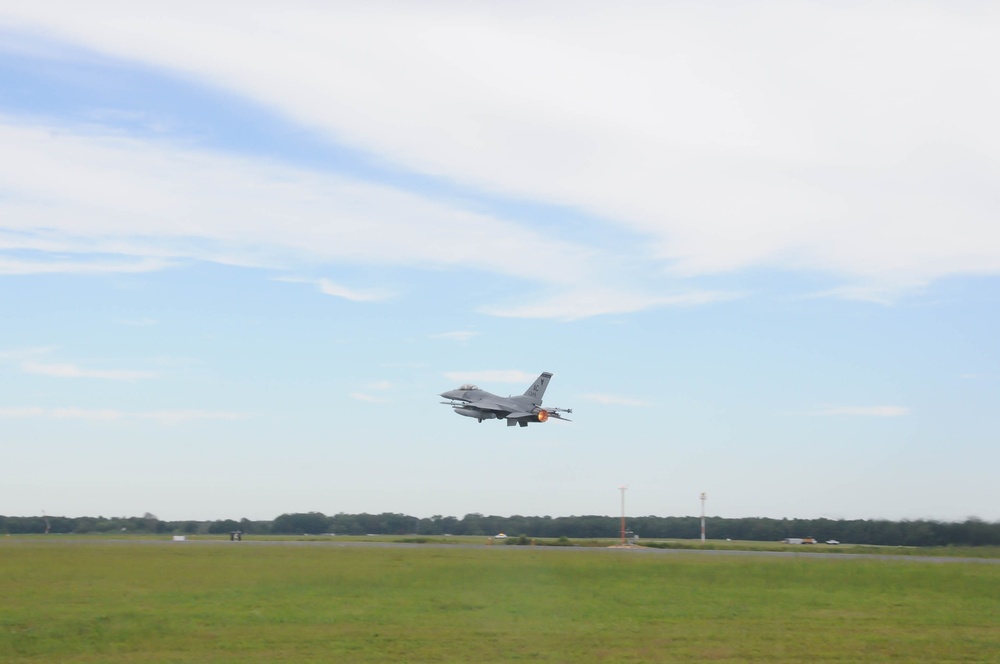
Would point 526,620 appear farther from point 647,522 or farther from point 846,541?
point 647,522

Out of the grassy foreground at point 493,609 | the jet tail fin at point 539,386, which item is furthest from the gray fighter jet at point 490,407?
the grassy foreground at point 493,609

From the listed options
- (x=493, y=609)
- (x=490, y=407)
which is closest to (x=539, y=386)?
(x=490, y=407)

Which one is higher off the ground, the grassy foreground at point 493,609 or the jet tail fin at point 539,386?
the jet tail fin at point 539,386

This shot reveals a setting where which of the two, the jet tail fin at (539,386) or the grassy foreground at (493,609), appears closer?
the grassy foreground at (493,609)

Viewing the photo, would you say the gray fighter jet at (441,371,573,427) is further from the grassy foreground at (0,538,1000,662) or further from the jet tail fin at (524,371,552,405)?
the grassy foreground at (0,538,1000,662)

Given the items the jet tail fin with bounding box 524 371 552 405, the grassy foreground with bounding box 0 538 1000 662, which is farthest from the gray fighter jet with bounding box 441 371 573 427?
the grassy foreground with bounding box 0 538 1000 662

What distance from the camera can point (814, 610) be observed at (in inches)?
1096

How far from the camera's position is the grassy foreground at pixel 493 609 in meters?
Answer: 20.9

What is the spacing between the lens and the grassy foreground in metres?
20.9

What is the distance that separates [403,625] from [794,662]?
9078mm

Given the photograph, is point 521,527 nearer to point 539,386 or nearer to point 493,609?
point 539,386

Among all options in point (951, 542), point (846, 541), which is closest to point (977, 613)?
point (951, 542)

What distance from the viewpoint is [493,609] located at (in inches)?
1053

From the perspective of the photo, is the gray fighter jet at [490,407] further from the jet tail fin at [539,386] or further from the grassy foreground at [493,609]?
the grassy foreground at [493,609]
